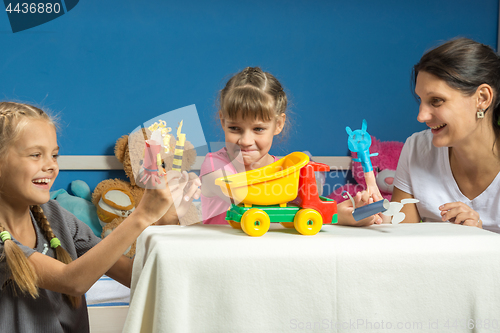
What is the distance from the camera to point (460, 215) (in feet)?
3.01

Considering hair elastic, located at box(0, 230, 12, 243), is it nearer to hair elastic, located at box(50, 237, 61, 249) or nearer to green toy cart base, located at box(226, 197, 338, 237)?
hair elastic, located at box(50, 237, 61, 249)

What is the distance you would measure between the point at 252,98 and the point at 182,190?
1.44 ft

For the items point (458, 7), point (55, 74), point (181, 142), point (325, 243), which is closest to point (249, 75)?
point (181, 142)

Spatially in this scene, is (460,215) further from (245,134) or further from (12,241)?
(12,241)

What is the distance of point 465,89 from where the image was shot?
1.12 m

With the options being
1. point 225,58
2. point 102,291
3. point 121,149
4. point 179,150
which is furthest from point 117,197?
point 179,150

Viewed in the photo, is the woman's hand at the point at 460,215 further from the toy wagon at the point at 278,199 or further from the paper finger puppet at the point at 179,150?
the paper finger puppet at the point at 179,150

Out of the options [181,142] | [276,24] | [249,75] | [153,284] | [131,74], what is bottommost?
[153,284]

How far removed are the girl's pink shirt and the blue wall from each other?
1.18m

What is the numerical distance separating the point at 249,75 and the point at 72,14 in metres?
1.49

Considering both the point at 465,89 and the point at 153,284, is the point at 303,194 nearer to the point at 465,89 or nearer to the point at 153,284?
the point at 153,284

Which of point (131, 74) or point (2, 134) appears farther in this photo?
point (131, 74)

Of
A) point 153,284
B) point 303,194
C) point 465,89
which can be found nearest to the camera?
point 153,284

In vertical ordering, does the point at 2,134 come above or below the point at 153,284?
above
